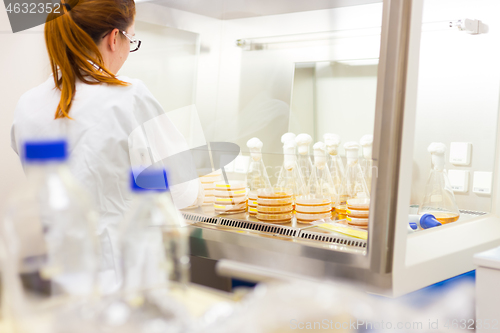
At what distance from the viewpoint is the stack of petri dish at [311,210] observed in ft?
3.95

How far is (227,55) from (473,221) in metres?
0.97

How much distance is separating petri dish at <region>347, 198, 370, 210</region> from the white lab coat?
548 mm

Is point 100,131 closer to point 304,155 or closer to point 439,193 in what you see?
point 304,155

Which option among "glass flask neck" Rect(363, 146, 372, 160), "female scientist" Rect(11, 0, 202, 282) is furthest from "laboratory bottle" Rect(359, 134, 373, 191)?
"female scientist" Rect(11, 0, 202, 282)

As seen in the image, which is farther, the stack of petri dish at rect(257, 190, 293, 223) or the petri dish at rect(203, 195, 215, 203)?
the petri dish at rect(203, 195, 215, 203)

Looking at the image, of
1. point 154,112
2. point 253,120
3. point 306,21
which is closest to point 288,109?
point 253,120

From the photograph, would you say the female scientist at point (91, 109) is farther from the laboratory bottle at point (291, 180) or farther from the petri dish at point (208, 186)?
the laboratory bottle at point (291, 180)

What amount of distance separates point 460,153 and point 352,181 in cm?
41

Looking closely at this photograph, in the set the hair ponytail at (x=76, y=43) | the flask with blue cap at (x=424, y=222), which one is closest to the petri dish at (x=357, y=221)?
the flask with blue cap at (x=424, y=222)

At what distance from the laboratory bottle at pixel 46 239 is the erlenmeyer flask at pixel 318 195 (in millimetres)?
822

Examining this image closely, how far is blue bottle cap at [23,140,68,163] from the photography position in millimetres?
388

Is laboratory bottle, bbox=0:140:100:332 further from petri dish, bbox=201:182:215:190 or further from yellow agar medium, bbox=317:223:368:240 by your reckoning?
petri dish, bbox=201:182:215:190

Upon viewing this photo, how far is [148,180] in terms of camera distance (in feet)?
1.41

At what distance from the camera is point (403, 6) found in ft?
2.93
